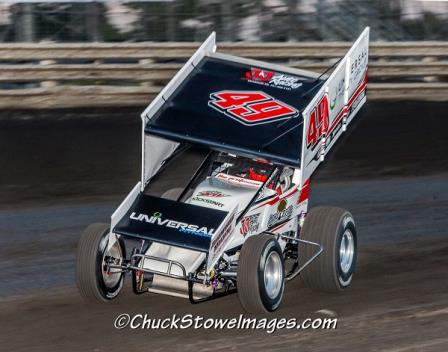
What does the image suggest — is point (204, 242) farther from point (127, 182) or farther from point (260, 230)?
point (127, 182)

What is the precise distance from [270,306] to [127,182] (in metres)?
5.52

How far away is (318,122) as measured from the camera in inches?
367

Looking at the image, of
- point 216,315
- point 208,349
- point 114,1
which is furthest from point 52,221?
point 114,1

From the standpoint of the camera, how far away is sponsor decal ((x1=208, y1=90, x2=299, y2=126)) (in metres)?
9.26

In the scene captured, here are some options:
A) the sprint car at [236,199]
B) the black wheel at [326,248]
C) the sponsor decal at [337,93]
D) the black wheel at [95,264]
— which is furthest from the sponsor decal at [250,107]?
the black wheel at [95,264]

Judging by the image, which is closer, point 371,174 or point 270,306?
point 270,306

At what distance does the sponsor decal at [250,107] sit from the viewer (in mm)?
9258

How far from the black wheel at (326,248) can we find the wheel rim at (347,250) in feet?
0.23

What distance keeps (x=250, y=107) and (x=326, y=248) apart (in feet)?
4.86

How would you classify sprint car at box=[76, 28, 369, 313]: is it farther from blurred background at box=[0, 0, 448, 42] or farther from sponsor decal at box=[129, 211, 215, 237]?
blurred background at box=[0, 0, 448, 42]

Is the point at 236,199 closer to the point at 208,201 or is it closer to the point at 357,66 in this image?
the point at 208,201

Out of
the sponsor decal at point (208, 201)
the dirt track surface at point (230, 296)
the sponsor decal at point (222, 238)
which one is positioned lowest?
the dirt track surface at point (230, 296)

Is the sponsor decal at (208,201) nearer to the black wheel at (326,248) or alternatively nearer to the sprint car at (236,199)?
the sprint car at (236,199)

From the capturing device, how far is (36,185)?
43.4ft
